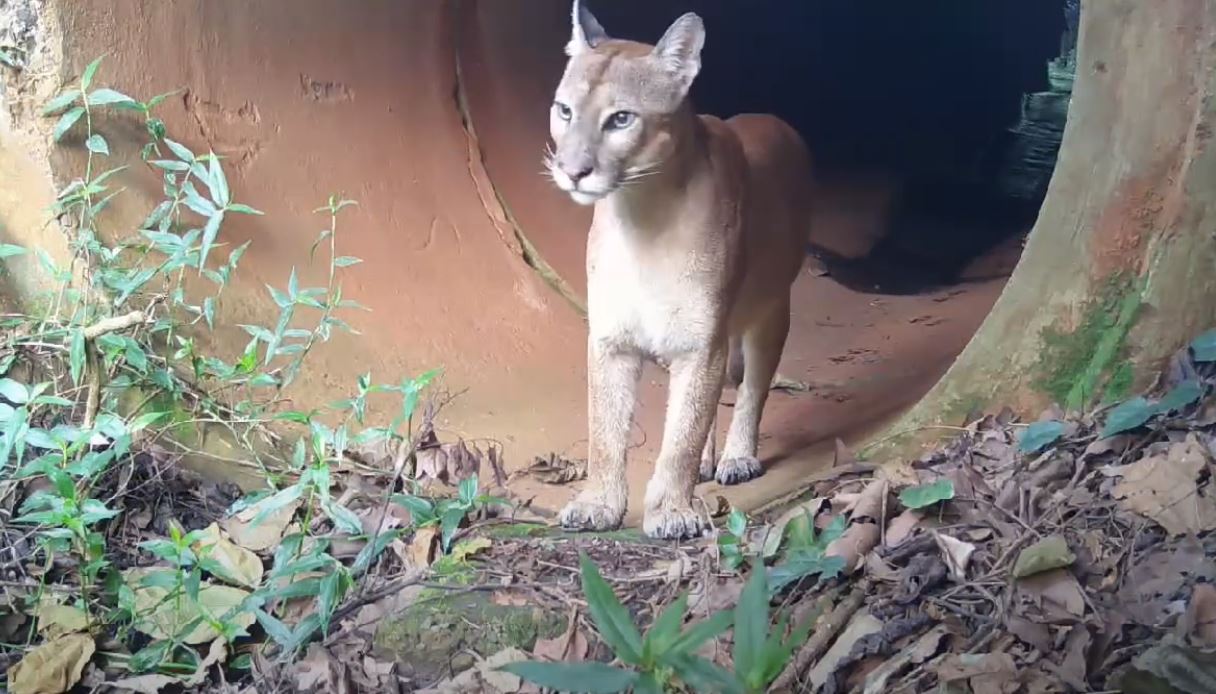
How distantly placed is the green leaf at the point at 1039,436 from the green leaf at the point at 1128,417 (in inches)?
4.1

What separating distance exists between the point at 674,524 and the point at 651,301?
670 mm

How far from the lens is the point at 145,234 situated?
127 inches

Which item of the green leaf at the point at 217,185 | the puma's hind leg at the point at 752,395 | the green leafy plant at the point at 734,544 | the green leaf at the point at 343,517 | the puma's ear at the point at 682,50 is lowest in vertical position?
the puma's hind leg at the point at 752,395

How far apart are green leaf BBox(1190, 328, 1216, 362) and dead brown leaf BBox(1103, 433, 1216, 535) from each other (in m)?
0.24

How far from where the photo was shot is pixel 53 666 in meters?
Answer: 2.62

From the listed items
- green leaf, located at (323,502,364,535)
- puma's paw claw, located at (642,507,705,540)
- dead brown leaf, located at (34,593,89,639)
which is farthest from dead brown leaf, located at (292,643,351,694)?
puma's paw claw, located at (642,507,705,540)

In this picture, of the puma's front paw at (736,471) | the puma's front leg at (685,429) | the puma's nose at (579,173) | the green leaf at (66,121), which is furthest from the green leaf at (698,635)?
the puma's front paw at (736,471)

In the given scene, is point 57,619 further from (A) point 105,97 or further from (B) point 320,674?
(A) point 105,97

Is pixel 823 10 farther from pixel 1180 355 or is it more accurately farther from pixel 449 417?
pixel 1180 355

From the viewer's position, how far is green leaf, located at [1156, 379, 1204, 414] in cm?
264

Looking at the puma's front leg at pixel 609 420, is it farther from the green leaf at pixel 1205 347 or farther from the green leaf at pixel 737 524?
the green leaf at pixel 1205 347

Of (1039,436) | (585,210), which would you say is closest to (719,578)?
(1039,436)

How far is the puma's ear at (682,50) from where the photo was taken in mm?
3420

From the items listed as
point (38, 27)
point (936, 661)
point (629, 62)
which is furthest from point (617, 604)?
point (38, 27)
